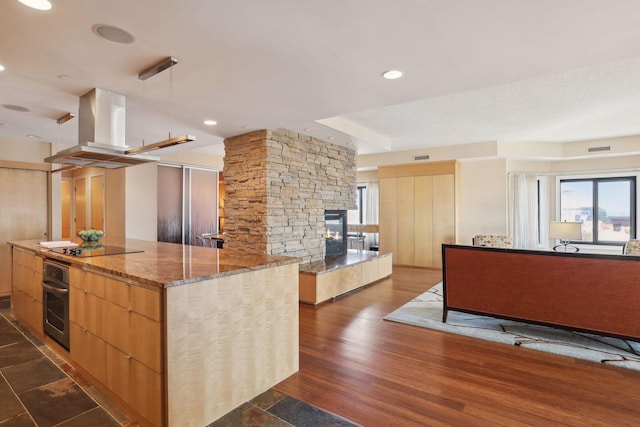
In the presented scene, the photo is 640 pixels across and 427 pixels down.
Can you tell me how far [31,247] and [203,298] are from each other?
2.62 meters

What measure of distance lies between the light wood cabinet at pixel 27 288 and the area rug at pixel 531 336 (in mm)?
3577

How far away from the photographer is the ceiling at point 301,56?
184cm

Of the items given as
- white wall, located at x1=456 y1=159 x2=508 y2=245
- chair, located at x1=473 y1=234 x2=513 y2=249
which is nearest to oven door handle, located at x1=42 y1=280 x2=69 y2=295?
chair, located at x1=473 y1=234 x2=513 y2=249

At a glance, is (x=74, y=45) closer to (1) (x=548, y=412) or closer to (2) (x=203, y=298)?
(2) (x=203, y=298)

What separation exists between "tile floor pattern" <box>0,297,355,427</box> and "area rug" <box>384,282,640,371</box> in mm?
1991

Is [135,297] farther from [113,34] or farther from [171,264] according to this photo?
[113,34]

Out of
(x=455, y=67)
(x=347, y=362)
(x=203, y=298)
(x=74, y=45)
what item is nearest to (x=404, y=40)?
(x=455, y=67)

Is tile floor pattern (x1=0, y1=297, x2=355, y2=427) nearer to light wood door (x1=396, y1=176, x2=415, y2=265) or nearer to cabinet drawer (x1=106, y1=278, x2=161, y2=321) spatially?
cabinet drawer (x1=106, y1=278, x2=161, y2=321)

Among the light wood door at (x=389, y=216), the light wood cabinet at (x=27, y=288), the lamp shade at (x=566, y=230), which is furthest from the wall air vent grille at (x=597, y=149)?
the light wood cabinet at (x=27, y=288)

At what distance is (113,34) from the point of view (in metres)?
2.09

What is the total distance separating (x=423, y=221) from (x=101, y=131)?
6213 millimetres

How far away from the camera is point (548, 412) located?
6.92 ft

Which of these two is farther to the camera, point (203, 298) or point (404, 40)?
point (404, 40)

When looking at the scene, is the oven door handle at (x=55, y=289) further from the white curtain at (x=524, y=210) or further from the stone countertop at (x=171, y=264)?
the white curtain at (x=524, y=210)
